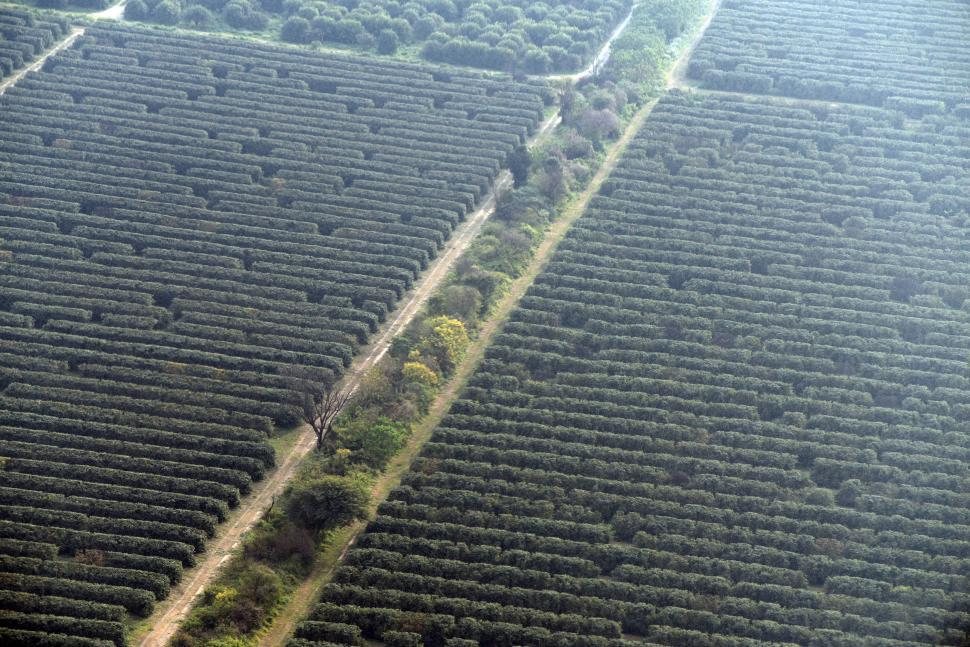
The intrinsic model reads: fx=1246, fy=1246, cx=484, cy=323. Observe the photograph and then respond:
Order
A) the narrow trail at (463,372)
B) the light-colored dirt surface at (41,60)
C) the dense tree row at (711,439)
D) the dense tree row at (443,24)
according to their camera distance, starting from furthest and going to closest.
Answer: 1. the dense tree row at (443,24)
2. the light-colored dirt surface at (41,60)
3. the narrow trail at (463,372)
4. the dense tree row at (711,439)

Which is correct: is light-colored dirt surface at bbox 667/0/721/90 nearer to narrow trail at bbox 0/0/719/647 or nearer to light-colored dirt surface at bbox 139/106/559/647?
narrow trail at bbox 0/0/719/647

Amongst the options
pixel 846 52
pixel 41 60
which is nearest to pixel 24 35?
pixel 41 60

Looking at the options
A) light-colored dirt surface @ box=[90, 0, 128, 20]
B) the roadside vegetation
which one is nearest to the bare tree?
the roadside vegetation

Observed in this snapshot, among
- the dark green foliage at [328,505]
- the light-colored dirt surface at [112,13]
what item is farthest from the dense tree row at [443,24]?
the dark green foliage at [328,505]

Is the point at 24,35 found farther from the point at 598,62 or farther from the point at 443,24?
the point at 598,62

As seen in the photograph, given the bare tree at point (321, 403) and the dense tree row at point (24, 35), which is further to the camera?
the dense tree row at point (24, 35)

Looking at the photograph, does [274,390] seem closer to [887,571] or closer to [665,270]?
[665,270]

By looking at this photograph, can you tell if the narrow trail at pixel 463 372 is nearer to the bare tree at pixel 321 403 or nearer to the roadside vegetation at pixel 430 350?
the roadside vegetation at pixel 430 350
